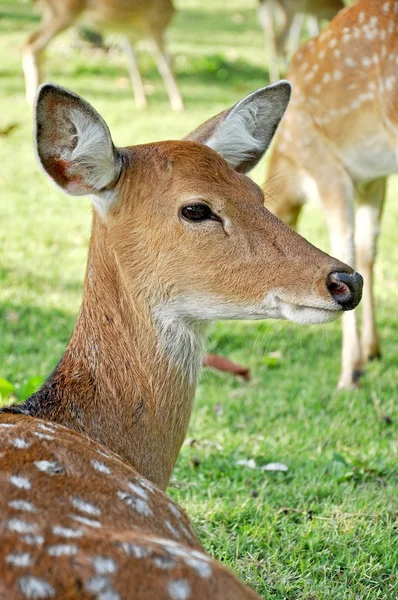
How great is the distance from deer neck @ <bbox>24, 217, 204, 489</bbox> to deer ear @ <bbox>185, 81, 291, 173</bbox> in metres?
0.63

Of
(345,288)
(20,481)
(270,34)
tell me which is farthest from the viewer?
(270,34)

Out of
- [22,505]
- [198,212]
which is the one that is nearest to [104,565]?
[22,505]

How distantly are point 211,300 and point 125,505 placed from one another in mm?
926

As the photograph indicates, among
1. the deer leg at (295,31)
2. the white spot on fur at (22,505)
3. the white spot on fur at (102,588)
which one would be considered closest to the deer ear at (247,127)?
the white spot on fur at (22,505)

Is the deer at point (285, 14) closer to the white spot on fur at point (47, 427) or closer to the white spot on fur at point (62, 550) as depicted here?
the white spot on fur at point (47, 427)

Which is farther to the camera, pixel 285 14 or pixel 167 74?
pixel 285 14

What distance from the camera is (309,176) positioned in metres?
6.13

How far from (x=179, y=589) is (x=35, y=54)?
38.9 ft

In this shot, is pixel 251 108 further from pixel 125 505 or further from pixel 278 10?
pixel 278 10

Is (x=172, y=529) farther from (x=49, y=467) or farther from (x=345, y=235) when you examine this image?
(x=345, y=235)

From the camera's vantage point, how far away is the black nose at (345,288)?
304cm

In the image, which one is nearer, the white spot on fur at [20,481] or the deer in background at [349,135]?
the white spot on fur at [20,481]

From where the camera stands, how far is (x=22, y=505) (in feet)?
7.51

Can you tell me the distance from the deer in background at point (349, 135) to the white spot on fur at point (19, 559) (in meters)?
3.87
